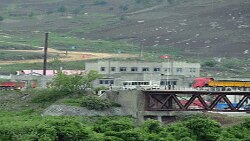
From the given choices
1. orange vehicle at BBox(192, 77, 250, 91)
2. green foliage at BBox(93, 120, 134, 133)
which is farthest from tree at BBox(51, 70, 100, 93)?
green foliage at BBox(93, 120, 134, 133)

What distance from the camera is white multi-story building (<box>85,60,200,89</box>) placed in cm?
9531

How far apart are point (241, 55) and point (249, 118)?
92.7 metres

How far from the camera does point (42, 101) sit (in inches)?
3319

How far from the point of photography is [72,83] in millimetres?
86312

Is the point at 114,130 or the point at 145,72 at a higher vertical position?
the point at 145,72

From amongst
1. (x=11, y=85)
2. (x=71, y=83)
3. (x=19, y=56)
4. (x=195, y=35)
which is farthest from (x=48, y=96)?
(x=195, y=35)

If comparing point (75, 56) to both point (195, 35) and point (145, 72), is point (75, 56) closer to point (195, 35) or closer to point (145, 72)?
point (195, 35)

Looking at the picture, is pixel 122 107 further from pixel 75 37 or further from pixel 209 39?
pixel 75 37

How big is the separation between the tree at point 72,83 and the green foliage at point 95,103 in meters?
5.15

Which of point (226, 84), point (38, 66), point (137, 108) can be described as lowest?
point (137, 108)

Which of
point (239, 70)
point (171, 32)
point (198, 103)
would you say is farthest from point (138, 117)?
point (171, 32)

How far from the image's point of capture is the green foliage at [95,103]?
8019 centimetres

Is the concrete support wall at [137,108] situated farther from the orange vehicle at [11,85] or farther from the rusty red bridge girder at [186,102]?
the orange vehicle at [11,85]

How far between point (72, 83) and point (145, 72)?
18485 mm
